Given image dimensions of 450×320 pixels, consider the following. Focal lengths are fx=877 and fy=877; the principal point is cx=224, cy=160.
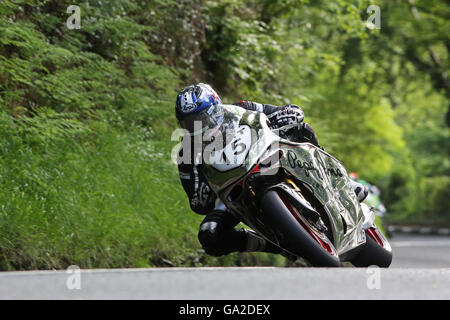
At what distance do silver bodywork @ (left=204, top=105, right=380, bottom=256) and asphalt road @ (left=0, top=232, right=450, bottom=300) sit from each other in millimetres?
627

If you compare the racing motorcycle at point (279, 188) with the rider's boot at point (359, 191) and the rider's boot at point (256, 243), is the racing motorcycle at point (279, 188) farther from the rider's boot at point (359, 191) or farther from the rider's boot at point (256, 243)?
the rider's boot at point (359, 191)

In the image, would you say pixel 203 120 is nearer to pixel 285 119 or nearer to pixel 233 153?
pixel 233 153

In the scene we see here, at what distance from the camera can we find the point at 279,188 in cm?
567

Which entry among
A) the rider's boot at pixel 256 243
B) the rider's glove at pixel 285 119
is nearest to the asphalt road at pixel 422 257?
the rider's boot at pixel 256 243

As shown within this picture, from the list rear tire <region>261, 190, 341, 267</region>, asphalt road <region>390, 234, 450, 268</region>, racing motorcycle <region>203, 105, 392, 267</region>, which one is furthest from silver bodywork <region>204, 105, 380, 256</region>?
asphalt road <region>390, 234, 450, 268</region>

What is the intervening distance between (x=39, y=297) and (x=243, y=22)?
27.9 ft

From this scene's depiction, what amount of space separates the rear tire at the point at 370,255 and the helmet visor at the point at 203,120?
5.28ft

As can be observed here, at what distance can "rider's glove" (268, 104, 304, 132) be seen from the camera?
247 inches

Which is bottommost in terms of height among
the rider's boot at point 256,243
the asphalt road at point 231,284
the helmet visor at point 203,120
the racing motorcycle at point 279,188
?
the asphalt road at point 231,284

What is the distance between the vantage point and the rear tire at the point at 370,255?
263 inches

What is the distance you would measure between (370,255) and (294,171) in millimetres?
1217

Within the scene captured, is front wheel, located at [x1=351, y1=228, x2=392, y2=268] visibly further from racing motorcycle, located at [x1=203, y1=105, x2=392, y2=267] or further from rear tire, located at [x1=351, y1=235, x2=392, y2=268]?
racing motorcycle, located at [x1=203, y1=105, x2=392, y2=267]
